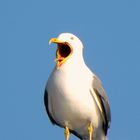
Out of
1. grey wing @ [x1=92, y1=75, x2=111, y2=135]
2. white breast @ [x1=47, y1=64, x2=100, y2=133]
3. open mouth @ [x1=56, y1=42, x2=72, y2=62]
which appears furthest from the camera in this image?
grey wing @ [x1=92, y1=75, x2=111, y2=135]

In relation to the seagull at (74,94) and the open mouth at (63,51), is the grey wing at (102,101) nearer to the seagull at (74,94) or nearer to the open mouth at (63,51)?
the seagull at (74,94)

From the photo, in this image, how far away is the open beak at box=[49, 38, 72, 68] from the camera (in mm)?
18809

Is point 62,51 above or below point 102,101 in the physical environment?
above

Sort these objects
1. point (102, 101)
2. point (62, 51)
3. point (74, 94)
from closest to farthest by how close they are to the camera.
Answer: point (74, 94), point (62, 51), point (102, 101)

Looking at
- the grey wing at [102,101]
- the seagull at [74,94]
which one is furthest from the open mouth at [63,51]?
the grey wing at [102,101]

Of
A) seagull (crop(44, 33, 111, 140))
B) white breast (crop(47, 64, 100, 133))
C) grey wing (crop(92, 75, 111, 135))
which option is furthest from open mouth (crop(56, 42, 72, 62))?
grey wing (crop(92, 75, 111, 135))

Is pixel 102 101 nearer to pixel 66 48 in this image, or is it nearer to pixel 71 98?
pixel 71 98

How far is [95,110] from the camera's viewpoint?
763 inches

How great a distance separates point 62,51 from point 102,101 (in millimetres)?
1259

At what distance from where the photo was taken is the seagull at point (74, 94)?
18.8 m

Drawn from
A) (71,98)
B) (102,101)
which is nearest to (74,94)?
(71,98)

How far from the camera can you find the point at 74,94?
1877 centimetres

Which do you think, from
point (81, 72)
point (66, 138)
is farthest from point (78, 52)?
point (66, 138)

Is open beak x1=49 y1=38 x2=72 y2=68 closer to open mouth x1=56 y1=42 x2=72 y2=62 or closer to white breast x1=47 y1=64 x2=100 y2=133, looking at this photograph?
open mouth x1=56 y1=42 x2=72 y2=62
